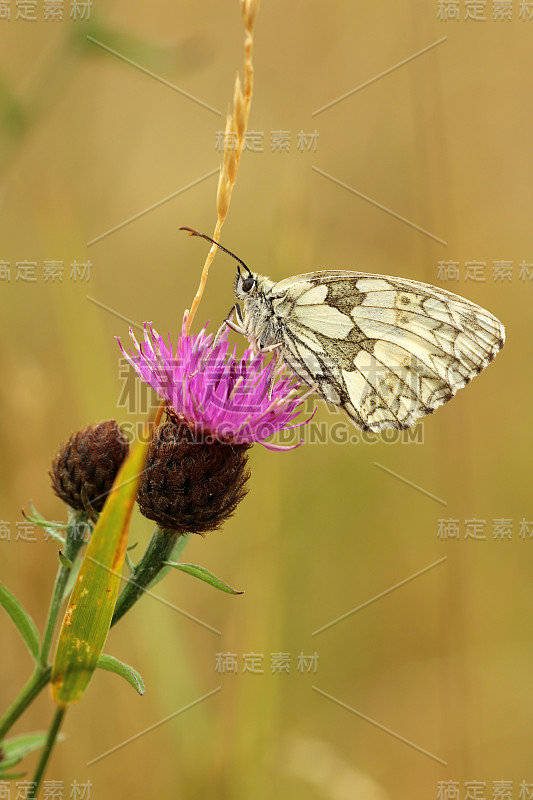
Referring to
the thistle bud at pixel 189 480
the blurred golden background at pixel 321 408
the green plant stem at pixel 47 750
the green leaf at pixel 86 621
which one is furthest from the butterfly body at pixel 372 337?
the green plant stem at pixel 47 750

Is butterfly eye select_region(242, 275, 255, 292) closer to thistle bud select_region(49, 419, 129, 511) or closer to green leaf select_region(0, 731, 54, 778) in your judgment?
thistle bud select_region(49, 419, 129, 511)

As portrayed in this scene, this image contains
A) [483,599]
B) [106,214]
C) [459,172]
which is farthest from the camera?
[459,172]

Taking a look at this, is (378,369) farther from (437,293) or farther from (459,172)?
(459,172)

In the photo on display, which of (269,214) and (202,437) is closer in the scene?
(202,437)

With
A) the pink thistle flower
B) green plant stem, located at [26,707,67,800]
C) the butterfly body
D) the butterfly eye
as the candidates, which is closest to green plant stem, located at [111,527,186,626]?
the pink thistle flower

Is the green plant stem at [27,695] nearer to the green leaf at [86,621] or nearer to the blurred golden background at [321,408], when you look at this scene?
the green leaf at [86,621]

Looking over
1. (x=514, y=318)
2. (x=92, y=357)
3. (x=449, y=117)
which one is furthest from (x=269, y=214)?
(x=92, y=357)
